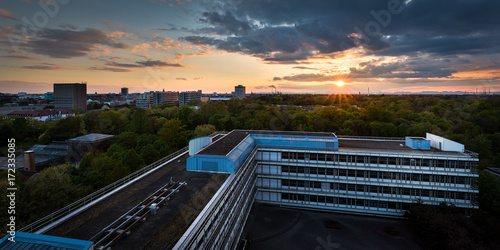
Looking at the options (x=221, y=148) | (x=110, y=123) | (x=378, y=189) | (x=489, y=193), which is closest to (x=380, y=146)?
(x=378, y=189)

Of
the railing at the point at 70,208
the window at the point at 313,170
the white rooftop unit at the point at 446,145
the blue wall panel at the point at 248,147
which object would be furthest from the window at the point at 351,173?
the railing at the point at 70,208

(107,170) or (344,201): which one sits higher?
(107,170)

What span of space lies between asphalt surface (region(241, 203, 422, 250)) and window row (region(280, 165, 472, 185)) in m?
6.35

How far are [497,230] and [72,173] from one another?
59272 millimetres

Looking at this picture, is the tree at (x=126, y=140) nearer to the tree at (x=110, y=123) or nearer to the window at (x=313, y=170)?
the tree at (x=110, y=123)

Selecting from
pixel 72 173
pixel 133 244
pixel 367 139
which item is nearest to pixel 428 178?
pixel 367 139

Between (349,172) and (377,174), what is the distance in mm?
4099

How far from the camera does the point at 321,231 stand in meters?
34.4

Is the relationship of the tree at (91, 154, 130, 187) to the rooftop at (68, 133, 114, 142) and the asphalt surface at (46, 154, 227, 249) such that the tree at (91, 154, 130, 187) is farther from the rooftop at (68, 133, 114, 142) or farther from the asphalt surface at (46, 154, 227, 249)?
the rooftop at (68, 133, 114, 142)

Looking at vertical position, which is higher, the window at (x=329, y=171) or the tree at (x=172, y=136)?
the tree at (x=172, y=136)

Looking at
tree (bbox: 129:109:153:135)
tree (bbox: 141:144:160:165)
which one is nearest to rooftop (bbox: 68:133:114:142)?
tree (bbox: 129:109:153:135)

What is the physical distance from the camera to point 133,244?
1555 cm

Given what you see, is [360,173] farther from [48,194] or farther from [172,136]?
[172,136]

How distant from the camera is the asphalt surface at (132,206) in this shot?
16234 millimetres
